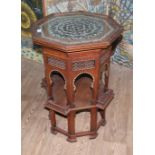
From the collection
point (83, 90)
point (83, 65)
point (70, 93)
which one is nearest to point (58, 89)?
point (83, 90)

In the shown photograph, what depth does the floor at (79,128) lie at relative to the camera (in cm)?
204

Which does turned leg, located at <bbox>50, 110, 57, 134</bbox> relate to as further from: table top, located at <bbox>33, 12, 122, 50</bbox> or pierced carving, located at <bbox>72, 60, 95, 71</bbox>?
table top, located at <bbox>33, 12, 122, 50</bbox>

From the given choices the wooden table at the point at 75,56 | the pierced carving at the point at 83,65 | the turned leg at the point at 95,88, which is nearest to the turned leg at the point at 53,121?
the wooden table at the point at 75,56

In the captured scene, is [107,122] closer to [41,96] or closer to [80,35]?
[41,96]

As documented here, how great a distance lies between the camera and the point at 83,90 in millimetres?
2150

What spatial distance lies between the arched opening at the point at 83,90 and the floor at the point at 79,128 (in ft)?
0.98

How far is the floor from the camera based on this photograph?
2.04 m

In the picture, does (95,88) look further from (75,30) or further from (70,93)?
(75,30)

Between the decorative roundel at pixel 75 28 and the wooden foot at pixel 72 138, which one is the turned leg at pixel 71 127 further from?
the decorative roundel at pixel 75 28

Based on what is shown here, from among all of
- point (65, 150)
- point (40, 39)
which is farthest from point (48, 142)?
point (40, 39)

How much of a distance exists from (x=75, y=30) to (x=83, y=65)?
9.4 inches

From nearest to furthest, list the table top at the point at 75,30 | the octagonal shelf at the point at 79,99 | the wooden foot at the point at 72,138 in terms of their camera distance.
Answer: the table top at the point at 75,30, the octagonal shelf at the point at 79,99, the wooden foot at the point at 72,138

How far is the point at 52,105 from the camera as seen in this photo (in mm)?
1991

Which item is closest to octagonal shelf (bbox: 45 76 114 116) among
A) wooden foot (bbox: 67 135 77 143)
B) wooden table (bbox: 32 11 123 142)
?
wooden table (bbox: 32 11 123 142)
